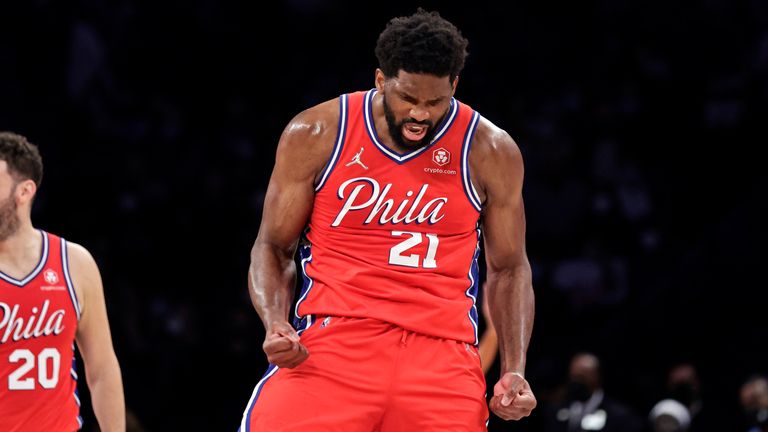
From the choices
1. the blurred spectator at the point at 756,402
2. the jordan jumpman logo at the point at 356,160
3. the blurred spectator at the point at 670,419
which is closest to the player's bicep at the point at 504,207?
the jordan jumpman logo at the point at 356,160

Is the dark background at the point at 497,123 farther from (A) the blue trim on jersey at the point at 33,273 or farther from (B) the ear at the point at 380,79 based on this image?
(B) the ear at the point at 380,79

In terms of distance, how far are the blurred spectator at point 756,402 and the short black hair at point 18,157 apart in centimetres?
519

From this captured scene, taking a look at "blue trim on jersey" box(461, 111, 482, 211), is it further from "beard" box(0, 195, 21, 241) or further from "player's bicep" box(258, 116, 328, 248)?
"beard" box(0, 195, 21, 241)

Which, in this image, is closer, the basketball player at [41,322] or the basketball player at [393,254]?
the basketball player at [393,254]

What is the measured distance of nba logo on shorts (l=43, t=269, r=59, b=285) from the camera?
4.24 m

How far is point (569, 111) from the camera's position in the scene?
9.99m

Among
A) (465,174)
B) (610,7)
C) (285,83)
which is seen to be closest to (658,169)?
(610,7)

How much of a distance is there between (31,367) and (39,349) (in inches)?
2.7

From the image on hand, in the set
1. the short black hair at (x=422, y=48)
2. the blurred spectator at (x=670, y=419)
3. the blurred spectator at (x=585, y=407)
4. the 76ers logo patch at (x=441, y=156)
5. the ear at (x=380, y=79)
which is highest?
the short black hair at (x=422, y=48)

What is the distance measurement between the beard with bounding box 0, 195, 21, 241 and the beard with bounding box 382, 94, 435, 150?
1537 millimetres

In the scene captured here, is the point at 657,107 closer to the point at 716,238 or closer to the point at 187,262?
the point at 716,238

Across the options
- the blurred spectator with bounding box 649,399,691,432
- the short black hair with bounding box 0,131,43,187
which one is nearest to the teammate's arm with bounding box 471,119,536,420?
the short black hair with bounding box 0,131,43,187

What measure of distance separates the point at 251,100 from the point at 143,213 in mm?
1680

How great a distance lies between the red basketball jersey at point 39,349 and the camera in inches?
160
